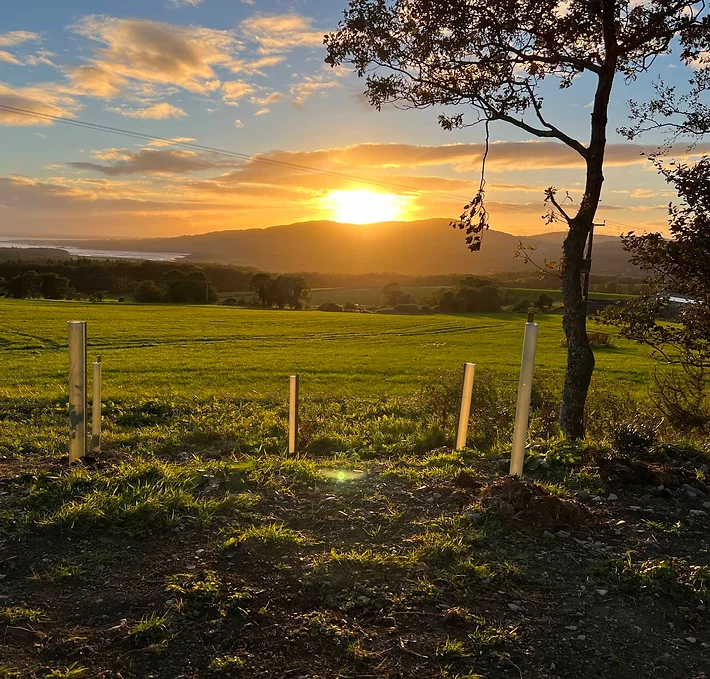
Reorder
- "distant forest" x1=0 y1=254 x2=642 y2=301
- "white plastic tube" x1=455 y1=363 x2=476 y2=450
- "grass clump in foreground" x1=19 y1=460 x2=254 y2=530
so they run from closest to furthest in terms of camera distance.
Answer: "grass clump in foreground" x1=19 y1=460 x2=254 y2=530
"white plastic tube" x1=455 y1=363 x2=476 y2=450
"distant forest" x1=0 y1=254 x2=642 y2=301

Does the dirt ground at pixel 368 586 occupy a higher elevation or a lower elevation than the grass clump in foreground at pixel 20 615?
higher

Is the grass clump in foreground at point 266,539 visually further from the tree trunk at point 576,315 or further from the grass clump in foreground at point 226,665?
the tree trunk at point 576,315

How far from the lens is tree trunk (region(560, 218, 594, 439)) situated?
734 centimetres

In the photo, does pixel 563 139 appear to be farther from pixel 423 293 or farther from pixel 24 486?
pixel 423 293

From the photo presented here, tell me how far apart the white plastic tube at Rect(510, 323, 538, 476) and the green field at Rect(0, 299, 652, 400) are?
9.69 metres

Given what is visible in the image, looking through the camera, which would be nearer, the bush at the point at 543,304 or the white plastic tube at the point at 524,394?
the white plastic tube at the point at 524,394

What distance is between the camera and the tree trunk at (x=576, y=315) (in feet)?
24.1

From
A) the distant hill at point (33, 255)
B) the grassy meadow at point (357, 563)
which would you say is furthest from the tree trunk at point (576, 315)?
the distant hill at point (33, 255)

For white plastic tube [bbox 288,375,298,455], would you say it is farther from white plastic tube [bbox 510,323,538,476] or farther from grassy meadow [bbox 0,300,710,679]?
white plastic tube [bbox 510,323,538,476]

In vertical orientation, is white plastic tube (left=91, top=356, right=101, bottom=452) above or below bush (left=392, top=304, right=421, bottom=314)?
above

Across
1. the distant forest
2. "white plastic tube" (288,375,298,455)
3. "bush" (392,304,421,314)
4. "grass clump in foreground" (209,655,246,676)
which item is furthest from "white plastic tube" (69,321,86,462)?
"bush" (392,304,421,314)

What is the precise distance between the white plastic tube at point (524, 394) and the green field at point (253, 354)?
9.69 metres

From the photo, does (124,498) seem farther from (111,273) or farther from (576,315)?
(111,273)

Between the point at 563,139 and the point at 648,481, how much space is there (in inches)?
165
